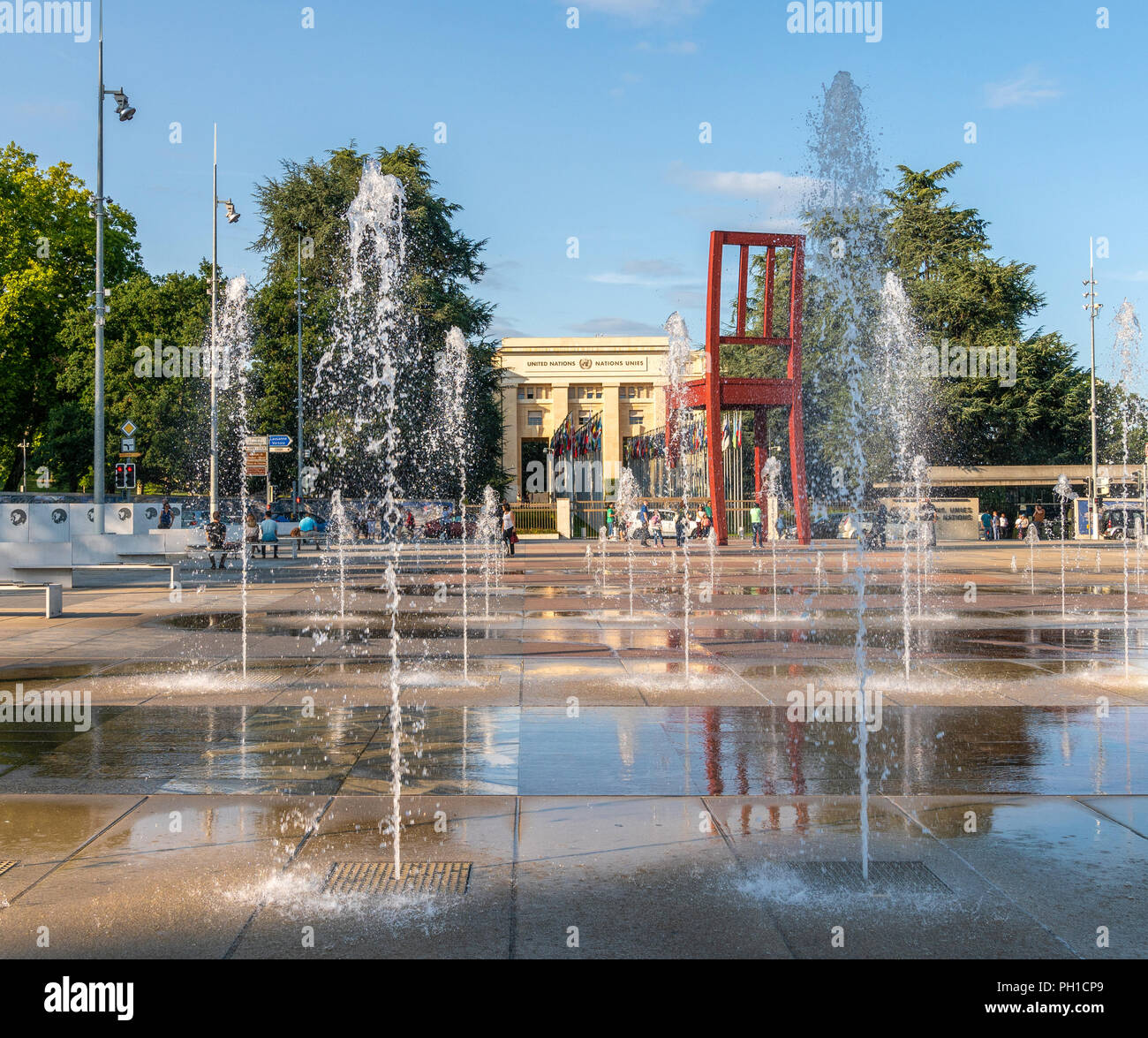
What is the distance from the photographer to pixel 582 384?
328 feet

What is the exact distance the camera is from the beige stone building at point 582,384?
98938 millimetres

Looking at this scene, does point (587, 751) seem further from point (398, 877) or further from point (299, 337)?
point (299, 337)

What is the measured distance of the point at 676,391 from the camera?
4578cm

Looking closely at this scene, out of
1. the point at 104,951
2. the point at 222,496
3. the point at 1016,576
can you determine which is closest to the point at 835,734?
the point at 104,951

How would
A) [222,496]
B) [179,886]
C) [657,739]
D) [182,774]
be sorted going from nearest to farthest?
[179,886] → [182,774] → [657,739] → [222,496]

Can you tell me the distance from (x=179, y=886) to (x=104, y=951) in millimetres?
692

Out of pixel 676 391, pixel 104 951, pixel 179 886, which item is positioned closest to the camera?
pixel 104 951

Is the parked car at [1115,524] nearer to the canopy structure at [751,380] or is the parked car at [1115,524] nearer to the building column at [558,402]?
the canopy structure at [751,380]

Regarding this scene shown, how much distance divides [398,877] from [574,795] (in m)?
1.59

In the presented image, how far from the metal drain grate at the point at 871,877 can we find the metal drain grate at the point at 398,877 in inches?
57.6

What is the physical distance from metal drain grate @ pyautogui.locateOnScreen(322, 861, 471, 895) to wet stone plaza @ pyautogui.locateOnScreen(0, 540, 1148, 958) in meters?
0.02

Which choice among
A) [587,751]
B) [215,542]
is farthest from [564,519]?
[587,751]
